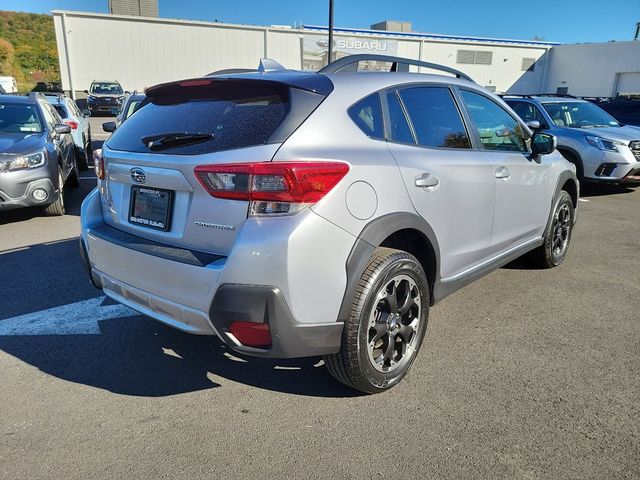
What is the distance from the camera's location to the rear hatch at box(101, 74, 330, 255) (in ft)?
7.79

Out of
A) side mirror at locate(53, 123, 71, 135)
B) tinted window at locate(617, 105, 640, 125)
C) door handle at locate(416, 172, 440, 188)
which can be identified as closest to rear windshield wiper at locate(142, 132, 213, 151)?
door handle at locate(416, 172, 440, 188)

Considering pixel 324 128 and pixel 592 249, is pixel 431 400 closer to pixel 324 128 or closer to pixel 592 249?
pixel 324 128

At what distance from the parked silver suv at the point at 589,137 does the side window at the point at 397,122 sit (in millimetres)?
6810

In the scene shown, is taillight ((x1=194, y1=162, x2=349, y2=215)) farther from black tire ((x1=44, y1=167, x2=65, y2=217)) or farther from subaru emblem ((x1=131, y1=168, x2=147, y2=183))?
black tire ((x1=44, y1=167, x2=65, y2=217))

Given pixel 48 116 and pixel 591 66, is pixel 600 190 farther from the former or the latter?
pixel 591 66

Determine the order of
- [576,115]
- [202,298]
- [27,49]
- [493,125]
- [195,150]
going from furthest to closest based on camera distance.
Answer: [27,49] → [576,115] → [493,125] → [195,150] → [202,298]

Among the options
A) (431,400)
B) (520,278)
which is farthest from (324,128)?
(520,278)

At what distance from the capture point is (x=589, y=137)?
29.4ft

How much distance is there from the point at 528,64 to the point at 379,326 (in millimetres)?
46691

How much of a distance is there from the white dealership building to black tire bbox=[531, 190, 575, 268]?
102ft

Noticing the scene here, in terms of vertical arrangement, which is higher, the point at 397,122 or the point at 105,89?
the point at 105,89

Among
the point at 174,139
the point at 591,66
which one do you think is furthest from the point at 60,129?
the point at 591,66

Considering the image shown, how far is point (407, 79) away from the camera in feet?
10.2

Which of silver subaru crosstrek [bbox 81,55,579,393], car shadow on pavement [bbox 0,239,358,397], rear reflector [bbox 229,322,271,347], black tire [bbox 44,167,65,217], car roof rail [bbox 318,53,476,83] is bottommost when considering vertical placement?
car shadow on pavement [bbox 0,239,358,397]
